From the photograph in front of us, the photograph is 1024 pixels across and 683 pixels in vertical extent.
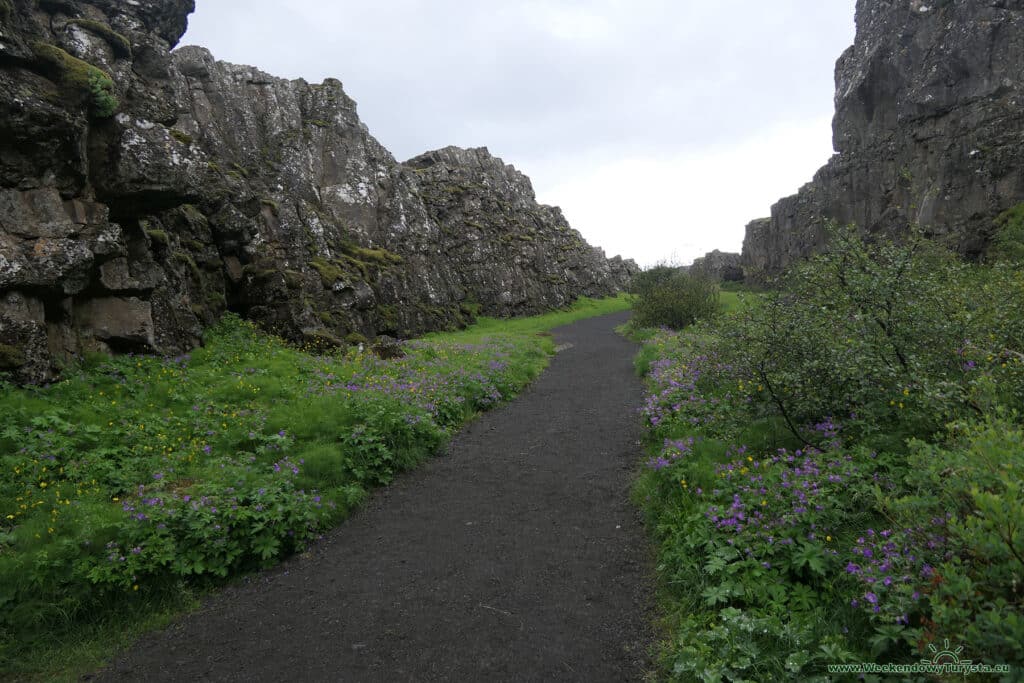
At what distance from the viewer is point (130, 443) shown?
9.01 meters

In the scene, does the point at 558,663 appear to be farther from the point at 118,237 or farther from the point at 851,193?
the point at 851,193

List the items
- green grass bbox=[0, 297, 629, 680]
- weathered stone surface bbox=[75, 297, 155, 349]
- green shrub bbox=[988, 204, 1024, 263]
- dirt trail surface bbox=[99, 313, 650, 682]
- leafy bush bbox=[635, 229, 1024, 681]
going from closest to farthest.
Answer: leafy bush bbox=[635, 229, 1024, 681]
dirt trail surface bbox=[99, 313, 650, 682]
green grass bbox=[0, 297, 629, 680]
weathered stone surface bbox=[75, 297, 155, 349]
green shrub bbox=[988, 204, 1024, 263]

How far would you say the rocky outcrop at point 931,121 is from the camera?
28.0m

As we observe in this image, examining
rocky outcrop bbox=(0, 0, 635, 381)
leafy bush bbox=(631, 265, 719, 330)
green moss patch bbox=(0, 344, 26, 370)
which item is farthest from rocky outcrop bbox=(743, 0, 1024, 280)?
green moss patch bbox=(0, 344, 26, 370)

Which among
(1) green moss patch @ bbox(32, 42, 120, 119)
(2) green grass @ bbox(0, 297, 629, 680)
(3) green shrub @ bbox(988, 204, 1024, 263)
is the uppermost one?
(1) green moss patch @ bbox(32, 42, 120, 119)

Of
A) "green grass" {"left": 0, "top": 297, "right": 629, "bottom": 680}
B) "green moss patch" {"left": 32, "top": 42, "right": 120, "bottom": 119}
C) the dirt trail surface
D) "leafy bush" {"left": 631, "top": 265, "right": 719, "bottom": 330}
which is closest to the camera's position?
the dirt trail surface

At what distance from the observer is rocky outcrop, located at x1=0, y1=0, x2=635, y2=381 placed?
10.6 metres

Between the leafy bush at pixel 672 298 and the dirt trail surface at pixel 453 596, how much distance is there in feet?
72.5

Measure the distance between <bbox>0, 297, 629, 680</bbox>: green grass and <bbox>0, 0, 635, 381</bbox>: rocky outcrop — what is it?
1.72 meters

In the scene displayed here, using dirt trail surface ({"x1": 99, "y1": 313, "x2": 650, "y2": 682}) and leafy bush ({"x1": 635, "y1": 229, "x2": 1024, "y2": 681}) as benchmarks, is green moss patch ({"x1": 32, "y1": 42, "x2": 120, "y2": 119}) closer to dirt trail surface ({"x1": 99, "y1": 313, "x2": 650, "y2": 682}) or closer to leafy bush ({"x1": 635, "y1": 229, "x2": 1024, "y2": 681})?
dirt trail surface ({"x1": 99, "y1": 313, "x2": 650, "y2": 682})

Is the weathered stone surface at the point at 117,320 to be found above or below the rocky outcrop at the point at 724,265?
below

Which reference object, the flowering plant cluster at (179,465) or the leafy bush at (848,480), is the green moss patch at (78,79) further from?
the leafy bush at (848,480)

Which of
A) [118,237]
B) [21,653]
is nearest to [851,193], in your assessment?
[118,237]

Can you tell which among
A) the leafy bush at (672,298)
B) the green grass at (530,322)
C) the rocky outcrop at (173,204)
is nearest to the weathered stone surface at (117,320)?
the rocky outcrop at (173,204)
